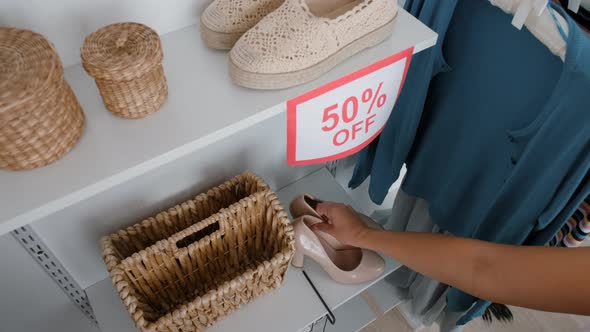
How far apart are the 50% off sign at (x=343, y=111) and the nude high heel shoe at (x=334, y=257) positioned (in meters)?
0.21

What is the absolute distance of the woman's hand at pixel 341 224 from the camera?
793mm

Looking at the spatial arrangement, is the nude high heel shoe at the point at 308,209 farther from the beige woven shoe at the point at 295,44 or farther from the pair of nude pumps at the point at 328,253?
the beige woven shoe at the point at 295,44

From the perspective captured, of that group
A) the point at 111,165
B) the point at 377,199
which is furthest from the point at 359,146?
the point at 111,165

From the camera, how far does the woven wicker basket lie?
28.4 inches

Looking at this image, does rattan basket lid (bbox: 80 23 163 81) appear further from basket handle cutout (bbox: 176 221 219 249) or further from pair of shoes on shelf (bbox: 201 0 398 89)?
basket handle cutout (bbox: 176 221 219 249)

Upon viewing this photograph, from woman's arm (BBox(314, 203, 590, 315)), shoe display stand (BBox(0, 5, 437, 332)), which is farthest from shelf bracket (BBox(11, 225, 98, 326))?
woman's arm (BBox(314, 203, 590, 315))

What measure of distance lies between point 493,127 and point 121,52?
563 millimetres

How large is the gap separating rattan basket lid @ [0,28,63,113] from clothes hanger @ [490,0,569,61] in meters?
0.53

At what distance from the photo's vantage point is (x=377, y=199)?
→ 0.99 metres

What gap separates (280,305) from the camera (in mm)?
849

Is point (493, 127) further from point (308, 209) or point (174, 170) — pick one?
point (174, 170)

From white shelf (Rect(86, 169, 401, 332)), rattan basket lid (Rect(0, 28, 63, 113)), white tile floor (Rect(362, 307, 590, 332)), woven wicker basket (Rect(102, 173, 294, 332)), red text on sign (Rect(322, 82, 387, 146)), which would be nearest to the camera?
rattan basket lid (Rect(0, 28, 63, 113))

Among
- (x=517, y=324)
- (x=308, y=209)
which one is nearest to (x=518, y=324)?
(x=517, y=324)

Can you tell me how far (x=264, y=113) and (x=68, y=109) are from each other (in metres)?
0.21
